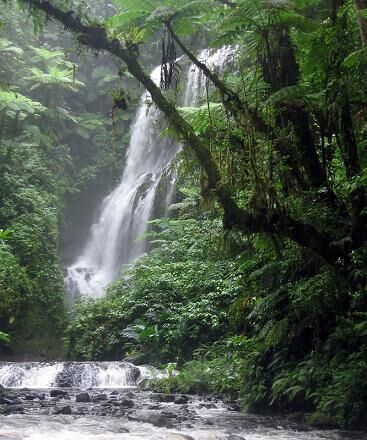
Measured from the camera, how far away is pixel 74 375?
36.4 ft

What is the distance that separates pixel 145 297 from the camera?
13.7 meters

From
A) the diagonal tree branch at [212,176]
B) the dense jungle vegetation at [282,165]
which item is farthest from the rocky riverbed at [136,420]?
the diagonal tree branch at [212,176]

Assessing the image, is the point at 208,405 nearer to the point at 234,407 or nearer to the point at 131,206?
the point at 234,407

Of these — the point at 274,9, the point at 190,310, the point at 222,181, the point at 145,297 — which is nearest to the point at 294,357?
the point at 222,181

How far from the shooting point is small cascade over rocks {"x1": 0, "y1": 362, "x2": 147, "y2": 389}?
1084 centimetres

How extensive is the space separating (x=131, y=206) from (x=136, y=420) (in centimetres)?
1566

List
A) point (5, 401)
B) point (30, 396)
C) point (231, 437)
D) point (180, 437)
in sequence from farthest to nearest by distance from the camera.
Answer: point (30, 396) < point (5, 401) < point (231, 437) < point (180, 437)

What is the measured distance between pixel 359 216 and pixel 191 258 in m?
9.12

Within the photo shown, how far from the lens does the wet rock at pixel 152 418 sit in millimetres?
6387

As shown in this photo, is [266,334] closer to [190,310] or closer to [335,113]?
[335,113]

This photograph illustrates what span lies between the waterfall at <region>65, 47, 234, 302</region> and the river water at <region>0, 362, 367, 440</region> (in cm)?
922

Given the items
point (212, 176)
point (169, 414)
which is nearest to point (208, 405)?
point (169, 414)

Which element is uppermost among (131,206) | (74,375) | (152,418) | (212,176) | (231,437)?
(131,206)

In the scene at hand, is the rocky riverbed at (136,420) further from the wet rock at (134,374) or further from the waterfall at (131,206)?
the waterfall at (131,206)
